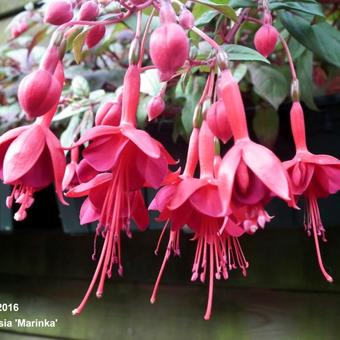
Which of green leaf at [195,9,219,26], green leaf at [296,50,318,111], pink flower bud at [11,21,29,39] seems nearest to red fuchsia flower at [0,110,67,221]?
green leaf at [195,9,219,26]

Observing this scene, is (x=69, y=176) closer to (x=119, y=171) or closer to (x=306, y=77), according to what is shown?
(x=119, y=171)

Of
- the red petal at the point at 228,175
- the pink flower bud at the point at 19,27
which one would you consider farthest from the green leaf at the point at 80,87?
the red petal at the point at 228,175

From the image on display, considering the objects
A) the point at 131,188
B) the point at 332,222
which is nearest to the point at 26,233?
the point at 332,222

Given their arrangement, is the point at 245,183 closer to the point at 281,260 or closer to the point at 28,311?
the point at 281,260

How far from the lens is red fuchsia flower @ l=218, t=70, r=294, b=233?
24 cm

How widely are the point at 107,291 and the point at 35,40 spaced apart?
1.49ft

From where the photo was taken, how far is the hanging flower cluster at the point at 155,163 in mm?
258

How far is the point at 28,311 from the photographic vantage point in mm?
975

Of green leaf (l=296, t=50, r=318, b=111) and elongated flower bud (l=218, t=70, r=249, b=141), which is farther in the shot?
green leaf (l=296, t=50, r=318, b=111)

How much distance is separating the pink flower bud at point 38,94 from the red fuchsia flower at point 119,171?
0.10 ft

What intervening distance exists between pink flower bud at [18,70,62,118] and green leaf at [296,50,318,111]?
31 cm

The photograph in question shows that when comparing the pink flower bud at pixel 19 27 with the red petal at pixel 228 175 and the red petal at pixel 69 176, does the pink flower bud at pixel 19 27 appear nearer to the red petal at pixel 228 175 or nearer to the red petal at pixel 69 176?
the red petal at pixel 69 176

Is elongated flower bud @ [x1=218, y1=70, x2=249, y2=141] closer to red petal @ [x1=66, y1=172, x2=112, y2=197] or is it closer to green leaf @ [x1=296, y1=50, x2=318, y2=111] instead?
red petal @ [x1=66, y1=172, x2=112, y2=197]

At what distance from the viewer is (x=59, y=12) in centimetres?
32
